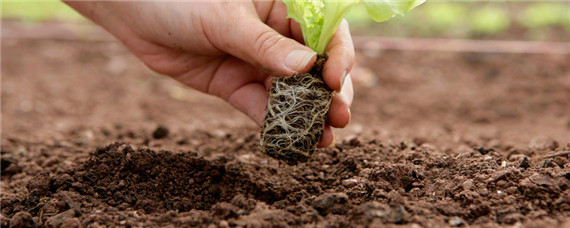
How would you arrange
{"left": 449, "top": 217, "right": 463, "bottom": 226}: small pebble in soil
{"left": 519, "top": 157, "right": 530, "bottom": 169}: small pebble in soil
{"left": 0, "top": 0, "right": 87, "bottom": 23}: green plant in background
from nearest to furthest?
{"left": 449, "top": 217, "right": 463, "bottom": 226}: small pebble in soil
{"left": 519, "top": 157, "right": 530, "bottom": 169}: small pebble in soil
{"left": 0, "top": 0, "right": 87, "bottom": 23}: green plant in background

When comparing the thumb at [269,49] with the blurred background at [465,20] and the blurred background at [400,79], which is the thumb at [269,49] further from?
the blurred background at [465,20]

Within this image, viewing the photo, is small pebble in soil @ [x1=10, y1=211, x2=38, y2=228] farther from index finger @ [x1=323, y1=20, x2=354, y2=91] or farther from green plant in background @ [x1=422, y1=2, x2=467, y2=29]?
green plant in background @ [x1=422, y1=2, x2=467, y2=29]

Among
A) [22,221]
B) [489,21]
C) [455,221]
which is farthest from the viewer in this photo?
[489,21]

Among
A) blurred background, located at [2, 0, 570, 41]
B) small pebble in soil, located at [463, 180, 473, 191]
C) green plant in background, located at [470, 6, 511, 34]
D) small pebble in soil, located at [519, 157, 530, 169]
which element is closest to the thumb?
small pebble in soil, located at [463, 180, 473, 191]

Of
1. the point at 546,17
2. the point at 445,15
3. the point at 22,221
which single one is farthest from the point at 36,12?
the point at 546,17

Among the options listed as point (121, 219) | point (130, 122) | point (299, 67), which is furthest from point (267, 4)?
point (130, 122)

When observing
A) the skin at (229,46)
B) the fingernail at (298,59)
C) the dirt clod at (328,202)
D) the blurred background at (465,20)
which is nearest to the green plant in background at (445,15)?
the blurred background at (465,20)

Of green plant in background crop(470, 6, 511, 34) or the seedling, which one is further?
green plant in background crop(470, 6, 511, 34)

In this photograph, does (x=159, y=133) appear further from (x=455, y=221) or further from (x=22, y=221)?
(x=455, y=221)
